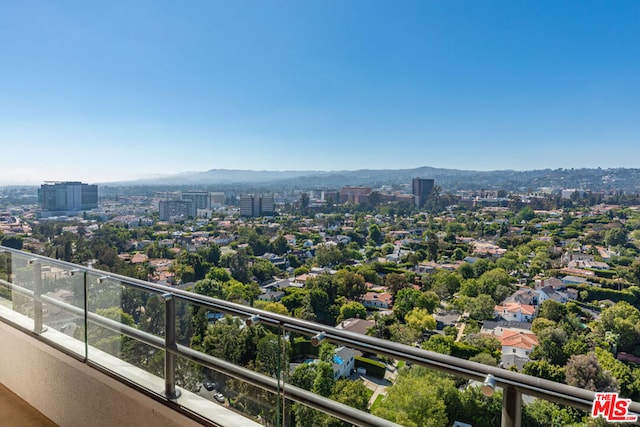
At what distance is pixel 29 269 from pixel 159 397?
124 centimetres

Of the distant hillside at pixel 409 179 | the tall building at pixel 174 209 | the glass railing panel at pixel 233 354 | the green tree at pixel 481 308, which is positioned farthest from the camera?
the distant hillside at pixel 409 179

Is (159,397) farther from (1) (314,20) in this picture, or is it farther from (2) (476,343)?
(1) (314,20)

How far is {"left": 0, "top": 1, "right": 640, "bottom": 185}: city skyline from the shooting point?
33.7 feet

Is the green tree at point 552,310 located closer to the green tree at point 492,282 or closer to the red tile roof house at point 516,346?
the green tree at point 492,282

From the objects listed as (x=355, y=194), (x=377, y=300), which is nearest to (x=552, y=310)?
(x=377, y=300)

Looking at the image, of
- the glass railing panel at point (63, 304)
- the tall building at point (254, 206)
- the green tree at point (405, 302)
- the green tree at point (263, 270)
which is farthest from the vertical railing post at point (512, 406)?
the tall building at point (254, 206)

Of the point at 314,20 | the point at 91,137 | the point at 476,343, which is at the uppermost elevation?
the point at 314,20

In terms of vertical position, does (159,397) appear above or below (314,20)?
below

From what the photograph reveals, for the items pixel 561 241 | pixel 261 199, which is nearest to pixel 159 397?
pixel 561 241

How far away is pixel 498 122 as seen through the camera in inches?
1991

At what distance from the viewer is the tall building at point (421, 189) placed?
56.4m

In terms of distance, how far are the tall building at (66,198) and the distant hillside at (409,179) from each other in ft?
35.5

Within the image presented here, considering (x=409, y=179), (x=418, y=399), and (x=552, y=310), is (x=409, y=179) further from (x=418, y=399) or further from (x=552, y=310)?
(x=418, y=399)

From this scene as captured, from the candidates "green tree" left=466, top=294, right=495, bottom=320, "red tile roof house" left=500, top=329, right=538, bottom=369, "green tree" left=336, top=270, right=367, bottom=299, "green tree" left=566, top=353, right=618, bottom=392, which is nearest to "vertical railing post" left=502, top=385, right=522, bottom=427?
"green tree" left=566, top=353, right=618, bottom=392
